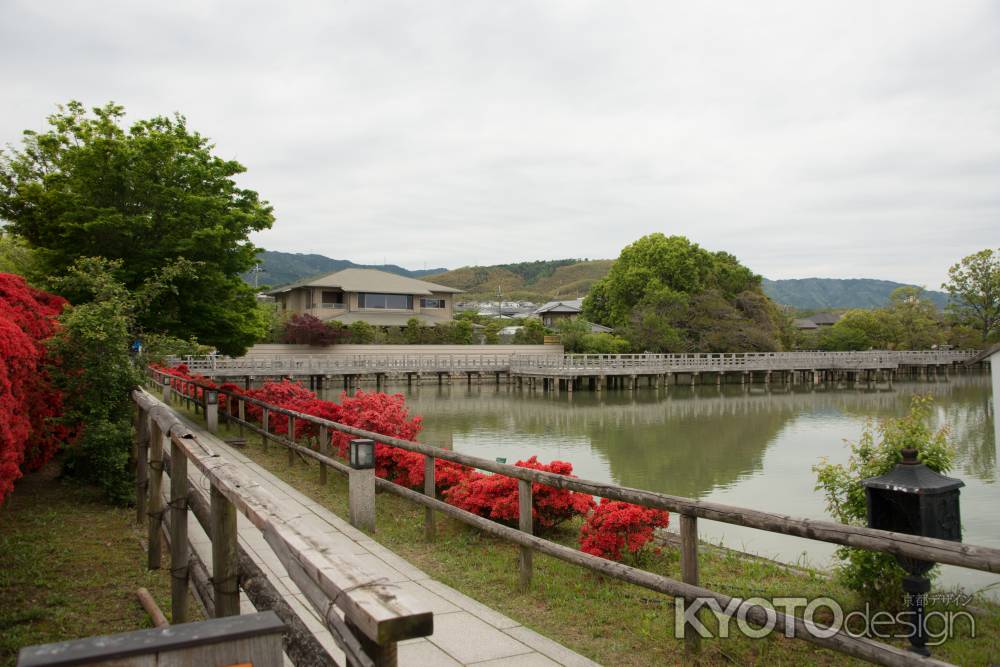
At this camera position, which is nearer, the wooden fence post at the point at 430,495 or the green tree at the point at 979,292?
the wooden fence post at the point at 430,495

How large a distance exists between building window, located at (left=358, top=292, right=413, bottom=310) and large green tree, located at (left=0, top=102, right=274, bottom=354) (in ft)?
147

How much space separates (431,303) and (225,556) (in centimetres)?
6758

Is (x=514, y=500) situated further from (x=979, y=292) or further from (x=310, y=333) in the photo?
(x=979, y=292)

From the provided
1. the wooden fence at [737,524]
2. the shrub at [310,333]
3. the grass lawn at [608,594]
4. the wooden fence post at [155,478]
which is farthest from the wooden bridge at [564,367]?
the wooden fence at [737,524]

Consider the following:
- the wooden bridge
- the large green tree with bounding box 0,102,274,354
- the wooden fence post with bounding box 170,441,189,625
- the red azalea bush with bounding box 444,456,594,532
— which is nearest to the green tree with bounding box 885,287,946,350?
the wooden bridge

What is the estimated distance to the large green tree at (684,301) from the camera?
5847cm

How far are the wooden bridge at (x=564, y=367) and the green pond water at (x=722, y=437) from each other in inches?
65.8

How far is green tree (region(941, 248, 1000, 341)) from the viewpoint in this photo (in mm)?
73438

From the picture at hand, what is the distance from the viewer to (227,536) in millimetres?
3395

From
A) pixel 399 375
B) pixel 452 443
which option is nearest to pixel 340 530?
pixel 452 443

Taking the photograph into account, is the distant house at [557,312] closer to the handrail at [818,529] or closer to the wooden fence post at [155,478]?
the wooden fence post at [155,478]

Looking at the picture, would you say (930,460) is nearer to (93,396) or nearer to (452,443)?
(93,396)

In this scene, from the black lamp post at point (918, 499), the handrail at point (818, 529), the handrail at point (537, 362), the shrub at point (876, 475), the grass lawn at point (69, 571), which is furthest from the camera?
the handrail at point (537, 362)

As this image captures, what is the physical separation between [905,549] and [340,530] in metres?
5.66
